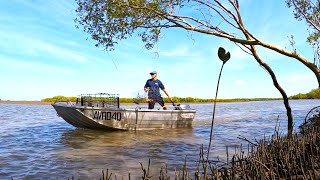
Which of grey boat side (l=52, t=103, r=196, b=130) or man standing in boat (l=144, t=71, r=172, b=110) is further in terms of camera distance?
man standing in boat (l=144, t=71, r=172, b=110)

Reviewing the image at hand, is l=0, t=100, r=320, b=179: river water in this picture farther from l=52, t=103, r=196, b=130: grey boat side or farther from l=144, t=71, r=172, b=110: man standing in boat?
l=144, t=71, r=172, b=110: man standing in boat

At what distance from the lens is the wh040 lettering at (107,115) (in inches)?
606

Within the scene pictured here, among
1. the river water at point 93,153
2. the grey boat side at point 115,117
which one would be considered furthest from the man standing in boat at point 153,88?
the river water at point 93,153

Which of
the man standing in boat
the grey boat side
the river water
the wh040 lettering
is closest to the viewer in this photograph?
the river water

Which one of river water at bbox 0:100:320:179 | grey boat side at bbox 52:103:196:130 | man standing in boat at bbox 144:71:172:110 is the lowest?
river water at bbox 0:100:320:179

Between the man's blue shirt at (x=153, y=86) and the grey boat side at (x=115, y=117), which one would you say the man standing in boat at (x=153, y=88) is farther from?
the grey boat side at (x=115, y=117)

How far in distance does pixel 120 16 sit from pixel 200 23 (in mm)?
2585

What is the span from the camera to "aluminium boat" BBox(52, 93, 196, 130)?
15312 mm

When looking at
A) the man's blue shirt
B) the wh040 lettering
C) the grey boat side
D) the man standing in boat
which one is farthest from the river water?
the man's blue shirt

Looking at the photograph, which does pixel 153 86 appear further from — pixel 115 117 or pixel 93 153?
pixel 93 153

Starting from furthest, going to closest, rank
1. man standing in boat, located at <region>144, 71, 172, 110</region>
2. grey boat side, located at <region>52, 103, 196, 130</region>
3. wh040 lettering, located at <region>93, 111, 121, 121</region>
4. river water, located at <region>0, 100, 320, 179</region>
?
man standing in boat, located at <region>144, 71, 172, 110</region> < wh040 lettering, located at <region>93, 111, 121, 121</region> < grey boat side, located at <region>52, 103, 196, 130</region> < river water, located at <region>0, 100, 320, 179</region>

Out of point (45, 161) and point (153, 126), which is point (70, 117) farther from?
point (45, 161)

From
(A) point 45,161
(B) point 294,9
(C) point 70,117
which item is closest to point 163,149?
(A) point 45,161

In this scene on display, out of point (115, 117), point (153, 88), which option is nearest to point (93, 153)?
point (115, 117)
